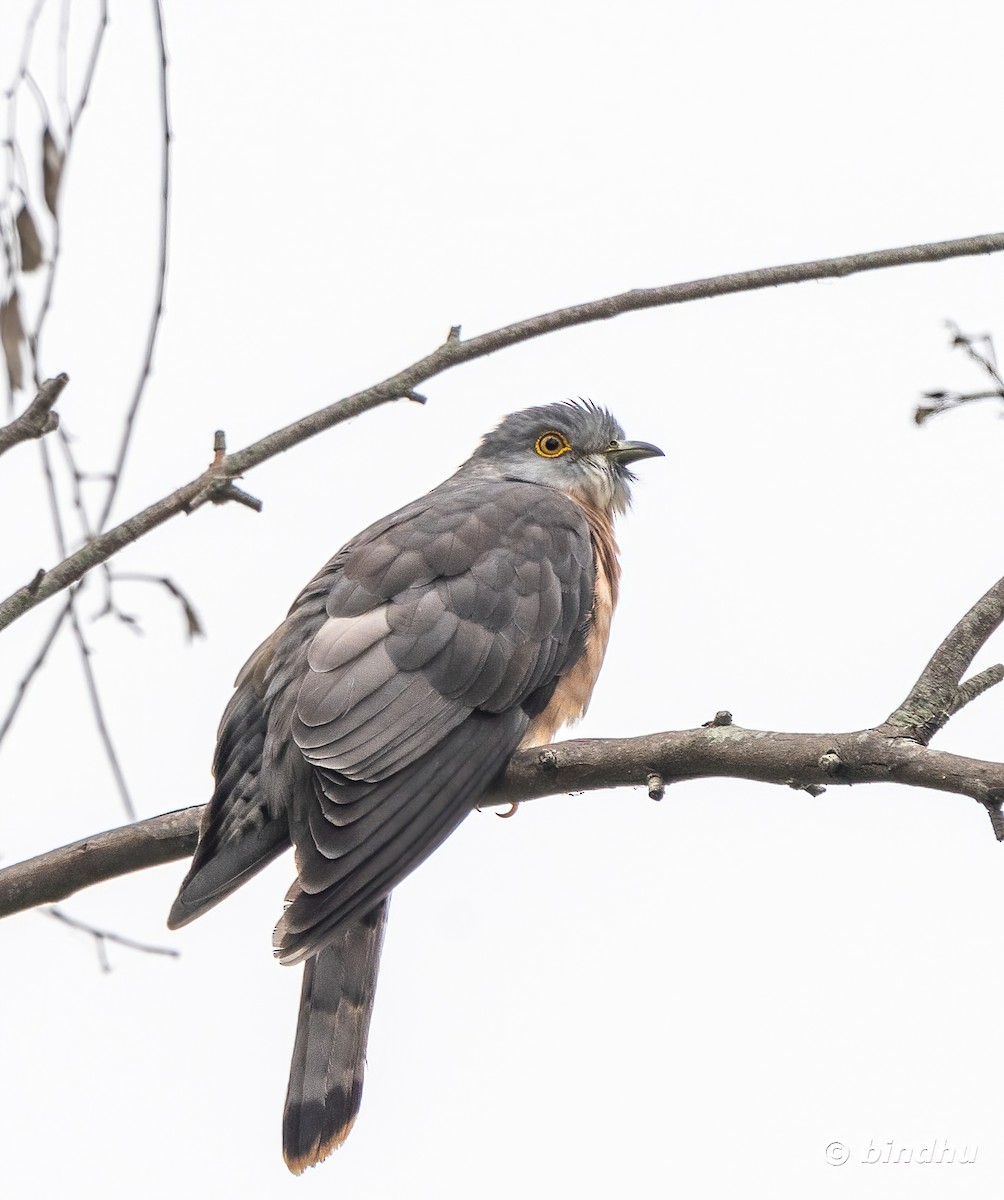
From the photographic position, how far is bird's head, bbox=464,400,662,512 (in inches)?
244

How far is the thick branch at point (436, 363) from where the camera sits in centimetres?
275

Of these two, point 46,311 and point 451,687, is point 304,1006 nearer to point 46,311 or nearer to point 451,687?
point 451,687

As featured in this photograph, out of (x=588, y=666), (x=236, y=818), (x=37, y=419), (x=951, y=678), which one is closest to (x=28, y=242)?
(x=37, y=419)

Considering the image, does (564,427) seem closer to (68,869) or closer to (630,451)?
(630,451)

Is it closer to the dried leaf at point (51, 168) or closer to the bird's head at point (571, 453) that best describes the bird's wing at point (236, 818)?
the dried leaf at point (51, 168)

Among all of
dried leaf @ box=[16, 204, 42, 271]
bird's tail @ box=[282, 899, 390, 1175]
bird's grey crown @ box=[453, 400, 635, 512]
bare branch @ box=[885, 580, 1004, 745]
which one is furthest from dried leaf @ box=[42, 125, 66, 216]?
bird's grey crown @ box=[453, 400, 635, 512]

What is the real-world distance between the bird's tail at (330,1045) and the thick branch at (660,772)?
76cm

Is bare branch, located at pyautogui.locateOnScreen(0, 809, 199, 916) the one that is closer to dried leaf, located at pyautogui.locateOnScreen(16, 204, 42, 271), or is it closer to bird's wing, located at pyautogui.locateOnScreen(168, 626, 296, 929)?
bird's wing, located at pyautogui.locateOnScreen(168, 626, 296, 929)

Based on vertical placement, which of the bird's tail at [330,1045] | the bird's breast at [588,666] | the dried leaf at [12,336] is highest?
the bird's breast at [588,666]

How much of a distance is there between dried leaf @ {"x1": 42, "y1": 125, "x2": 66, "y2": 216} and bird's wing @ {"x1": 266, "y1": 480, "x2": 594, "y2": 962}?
1.68 metres

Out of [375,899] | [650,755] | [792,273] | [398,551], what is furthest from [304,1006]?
[792,273]

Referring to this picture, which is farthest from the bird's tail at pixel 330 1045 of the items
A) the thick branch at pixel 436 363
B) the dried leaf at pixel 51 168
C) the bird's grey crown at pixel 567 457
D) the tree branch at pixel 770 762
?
the bird's grey crown at pixel 567 457

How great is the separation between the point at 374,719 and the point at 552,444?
2484 millimetres

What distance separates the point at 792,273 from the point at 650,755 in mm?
1077
